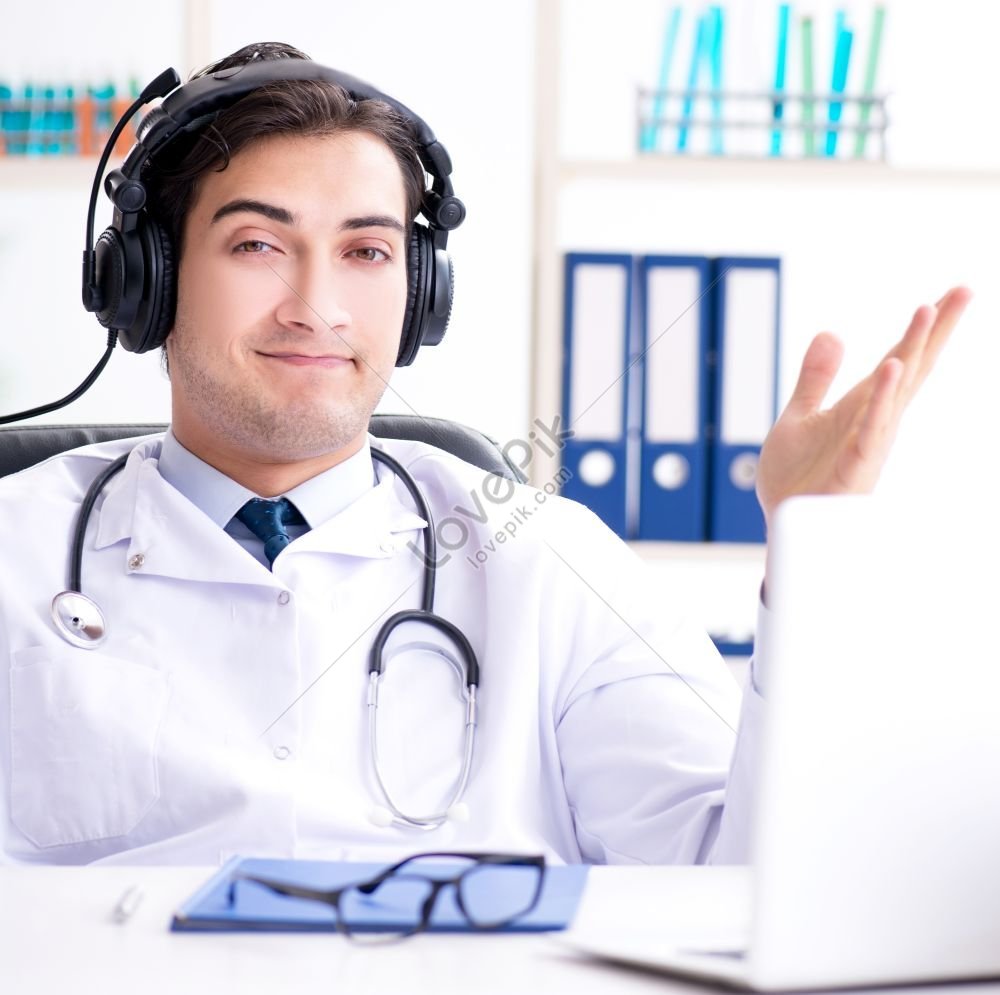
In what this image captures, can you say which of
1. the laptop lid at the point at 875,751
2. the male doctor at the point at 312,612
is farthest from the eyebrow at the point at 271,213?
the laptop lid at the point at 875,751

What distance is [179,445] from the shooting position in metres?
1.40

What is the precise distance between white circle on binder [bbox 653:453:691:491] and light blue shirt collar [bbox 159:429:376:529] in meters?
0.60

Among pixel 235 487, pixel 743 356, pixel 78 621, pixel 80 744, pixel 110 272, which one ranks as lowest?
pixel 80 744

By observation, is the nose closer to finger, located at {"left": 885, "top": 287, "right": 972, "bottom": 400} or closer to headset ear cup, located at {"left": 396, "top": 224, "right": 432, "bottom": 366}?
headset ear cup, located at {"left": 396, "top": 224, "right": 432, "bottom": 366}

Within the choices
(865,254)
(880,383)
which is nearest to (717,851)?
(880,383)

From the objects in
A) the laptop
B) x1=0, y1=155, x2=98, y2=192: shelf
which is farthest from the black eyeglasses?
x1=0, y1=155, x2=98, y2=192: shelf

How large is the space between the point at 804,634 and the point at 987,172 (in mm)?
1701

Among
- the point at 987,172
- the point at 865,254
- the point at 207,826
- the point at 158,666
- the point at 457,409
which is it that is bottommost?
the point at 207,826

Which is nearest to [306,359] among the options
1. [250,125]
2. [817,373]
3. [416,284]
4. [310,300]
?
[310,300]

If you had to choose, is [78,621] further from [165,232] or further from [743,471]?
[743,471]

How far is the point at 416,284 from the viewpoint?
4.66 ft

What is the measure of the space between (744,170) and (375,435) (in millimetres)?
812

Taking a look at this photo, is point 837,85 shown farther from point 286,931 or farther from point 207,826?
point 286,931

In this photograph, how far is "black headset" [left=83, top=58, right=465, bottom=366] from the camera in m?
1.22
